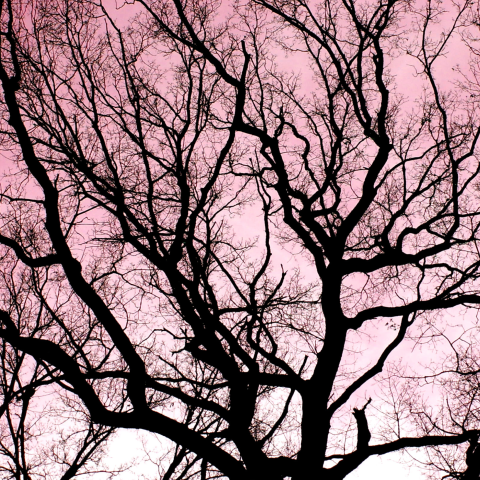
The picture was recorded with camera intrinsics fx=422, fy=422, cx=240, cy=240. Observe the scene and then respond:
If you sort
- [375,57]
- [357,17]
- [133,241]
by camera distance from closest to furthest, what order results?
[133,241] → [375,57] → [357,17]

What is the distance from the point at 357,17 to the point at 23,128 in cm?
637

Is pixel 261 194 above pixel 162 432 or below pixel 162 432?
above

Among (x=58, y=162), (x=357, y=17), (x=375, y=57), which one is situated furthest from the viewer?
(x=357, y=17)

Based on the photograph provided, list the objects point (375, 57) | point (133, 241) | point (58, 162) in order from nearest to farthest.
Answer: point (133, 241) → point (58, 162) → point (375, 57)

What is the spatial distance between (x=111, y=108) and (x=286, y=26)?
3.92 metres

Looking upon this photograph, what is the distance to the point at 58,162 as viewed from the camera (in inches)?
265

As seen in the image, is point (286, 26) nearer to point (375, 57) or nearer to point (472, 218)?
point (375, 57)

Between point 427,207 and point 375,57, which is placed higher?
point 375,57

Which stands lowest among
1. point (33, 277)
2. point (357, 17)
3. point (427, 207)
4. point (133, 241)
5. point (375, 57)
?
point (133, 241)

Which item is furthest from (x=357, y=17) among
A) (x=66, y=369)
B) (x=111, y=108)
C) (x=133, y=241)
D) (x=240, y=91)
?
(x=66, y=369)

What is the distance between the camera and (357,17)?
7.94 metres

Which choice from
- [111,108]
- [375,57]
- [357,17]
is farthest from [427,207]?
[111,108]

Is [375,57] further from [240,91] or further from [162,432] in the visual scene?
[162,432]

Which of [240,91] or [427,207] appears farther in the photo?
[427,207]
